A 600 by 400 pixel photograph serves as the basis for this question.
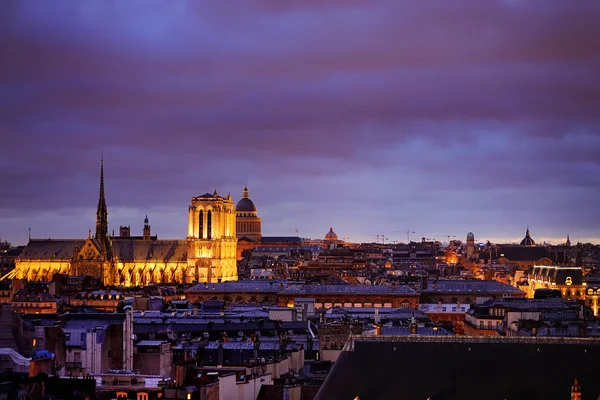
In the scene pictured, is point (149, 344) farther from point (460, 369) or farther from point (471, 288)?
point (471, 288)

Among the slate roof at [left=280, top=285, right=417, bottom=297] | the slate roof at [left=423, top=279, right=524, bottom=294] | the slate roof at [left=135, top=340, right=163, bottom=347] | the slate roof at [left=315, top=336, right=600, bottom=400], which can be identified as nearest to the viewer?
the slate roof at [left=315, top=336, right=600, bottom=400]

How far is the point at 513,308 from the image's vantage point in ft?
412

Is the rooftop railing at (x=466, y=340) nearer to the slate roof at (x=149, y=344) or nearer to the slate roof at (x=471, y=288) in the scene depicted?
the slate roof at (x=149, y=344)

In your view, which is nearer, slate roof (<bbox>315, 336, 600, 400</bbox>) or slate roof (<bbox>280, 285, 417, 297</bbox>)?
slate roof (<bbox>315, 336, 600, 400</bbox>)

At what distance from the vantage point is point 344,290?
7288 inches

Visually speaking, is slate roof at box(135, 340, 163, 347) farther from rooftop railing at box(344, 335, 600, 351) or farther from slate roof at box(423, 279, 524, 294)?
slate roof at box(423, 279, 524, 294)

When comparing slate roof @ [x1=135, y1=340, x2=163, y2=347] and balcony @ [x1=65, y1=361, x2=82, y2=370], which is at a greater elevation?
slate roof @ [x1=135, y1=340, x2=163, y2=347]

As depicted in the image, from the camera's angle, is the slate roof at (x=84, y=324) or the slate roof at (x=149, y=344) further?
the slate roof at (x=149, y=344)

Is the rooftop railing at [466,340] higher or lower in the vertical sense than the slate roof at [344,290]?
lower

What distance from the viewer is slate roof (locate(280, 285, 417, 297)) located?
7185 inches

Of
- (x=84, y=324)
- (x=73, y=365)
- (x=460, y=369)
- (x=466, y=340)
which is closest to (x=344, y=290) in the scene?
(x=84, y=324)

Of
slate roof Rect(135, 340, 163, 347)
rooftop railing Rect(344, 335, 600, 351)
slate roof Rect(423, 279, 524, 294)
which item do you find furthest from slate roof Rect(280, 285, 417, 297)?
rooftop railing Rect(344, 335, 600, 351)

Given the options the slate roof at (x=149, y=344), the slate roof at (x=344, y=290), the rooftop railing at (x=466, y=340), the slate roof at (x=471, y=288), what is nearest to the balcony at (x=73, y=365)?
the slate roof at (x=149, y=344)

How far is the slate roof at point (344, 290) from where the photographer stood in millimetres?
182500
